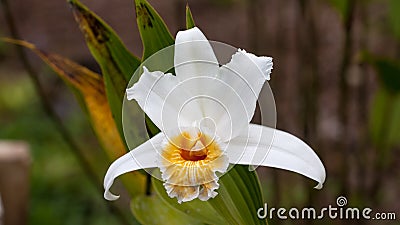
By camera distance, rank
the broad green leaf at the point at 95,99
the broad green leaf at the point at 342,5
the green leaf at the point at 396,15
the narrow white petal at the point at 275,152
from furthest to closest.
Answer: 1. the green leaf at the point at 396,15
2. the broad green leaf at the point at 342,5
3. the broad green leaf at the point at 95,99
4. the narrow white petal at the point at 275,152

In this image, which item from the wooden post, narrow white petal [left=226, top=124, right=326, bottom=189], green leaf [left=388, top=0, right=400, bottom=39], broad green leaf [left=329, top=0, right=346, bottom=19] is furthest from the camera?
the wooden post

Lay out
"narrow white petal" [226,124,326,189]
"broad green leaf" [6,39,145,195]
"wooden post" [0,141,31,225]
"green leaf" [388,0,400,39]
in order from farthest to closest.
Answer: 1. "wooden post" [0,141,31,225]
2. "green leaf" [388,0,400,39]
3. "broad green leaf" [6,39,145,195]
4. "narrow white petal" [226,124,326,189]

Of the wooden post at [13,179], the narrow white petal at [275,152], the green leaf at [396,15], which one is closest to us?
the narrow white petal at [275,152]

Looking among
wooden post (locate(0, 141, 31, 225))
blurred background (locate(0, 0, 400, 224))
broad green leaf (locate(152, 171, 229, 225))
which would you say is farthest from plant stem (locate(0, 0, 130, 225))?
broad green leaf (locate(152, 171, 229, 225))

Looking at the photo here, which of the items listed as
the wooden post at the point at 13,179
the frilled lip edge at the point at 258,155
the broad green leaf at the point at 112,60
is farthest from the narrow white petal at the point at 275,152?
the wooden post at the point at 13,179

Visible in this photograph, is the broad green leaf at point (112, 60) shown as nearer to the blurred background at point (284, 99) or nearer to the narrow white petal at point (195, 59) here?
the narrow white petal at point (195, 59)

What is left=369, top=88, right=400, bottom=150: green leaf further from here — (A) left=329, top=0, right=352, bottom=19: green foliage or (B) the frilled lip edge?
(B) the frilled lip edge

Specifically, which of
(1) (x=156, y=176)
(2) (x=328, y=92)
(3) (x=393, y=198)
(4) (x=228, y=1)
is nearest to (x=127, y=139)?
(1) (x=156, y=176)

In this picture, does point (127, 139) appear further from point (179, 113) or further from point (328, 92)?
point (328, 92)
